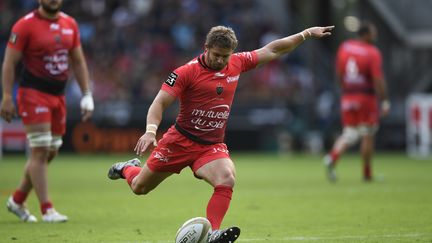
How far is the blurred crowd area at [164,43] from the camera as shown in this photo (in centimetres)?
2591

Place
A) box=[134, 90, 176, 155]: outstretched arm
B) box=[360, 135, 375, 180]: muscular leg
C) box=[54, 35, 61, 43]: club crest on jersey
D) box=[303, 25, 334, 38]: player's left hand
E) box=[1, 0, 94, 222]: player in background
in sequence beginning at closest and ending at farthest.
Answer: box=[134, 90, 176, 155]: outstretched arm, box=[303, 25, 334, 38]: player's left hand, box=[1, 0, 94, 222]: player in background, box=[54, 35, 61, 43]: club crest on jersey, box=[360, 135, 375, 180]: muscular leg

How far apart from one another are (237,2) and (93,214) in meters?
19.0

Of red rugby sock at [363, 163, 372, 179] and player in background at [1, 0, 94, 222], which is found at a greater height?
player in background at [1, 0, 94, 222]

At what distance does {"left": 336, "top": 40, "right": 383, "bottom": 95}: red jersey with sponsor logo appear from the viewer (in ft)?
51.1

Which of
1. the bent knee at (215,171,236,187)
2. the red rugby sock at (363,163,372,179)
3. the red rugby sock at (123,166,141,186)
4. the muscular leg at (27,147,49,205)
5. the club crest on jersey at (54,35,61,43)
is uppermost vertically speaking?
the club crest on jersey at (54,35,61,43)

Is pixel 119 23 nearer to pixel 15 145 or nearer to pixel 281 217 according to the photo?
pixel 15 145

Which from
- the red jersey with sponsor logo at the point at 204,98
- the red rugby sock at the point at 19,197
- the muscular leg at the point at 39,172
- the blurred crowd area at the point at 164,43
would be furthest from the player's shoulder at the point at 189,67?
the blurred crowd area at the point at 164,43

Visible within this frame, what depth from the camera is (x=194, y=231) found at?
7.29 meters

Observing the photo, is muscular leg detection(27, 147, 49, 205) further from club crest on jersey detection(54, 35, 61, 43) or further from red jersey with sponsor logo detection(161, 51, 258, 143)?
red jersey with sponsor logo detection(161, 51, 258, 143)

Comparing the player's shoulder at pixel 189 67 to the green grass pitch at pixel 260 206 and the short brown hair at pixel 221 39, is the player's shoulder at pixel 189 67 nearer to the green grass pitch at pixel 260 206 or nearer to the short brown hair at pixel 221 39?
the short brown hair at pixel 221 39

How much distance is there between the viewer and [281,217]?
10289 mm

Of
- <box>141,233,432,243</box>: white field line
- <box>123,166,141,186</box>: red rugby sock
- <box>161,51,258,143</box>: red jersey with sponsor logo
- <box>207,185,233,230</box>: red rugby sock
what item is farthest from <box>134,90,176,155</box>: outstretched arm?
<box>141,233,432,243</box>: white field line

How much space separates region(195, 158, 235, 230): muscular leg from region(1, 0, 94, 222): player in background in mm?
2700

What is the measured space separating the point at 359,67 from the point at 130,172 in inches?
311
